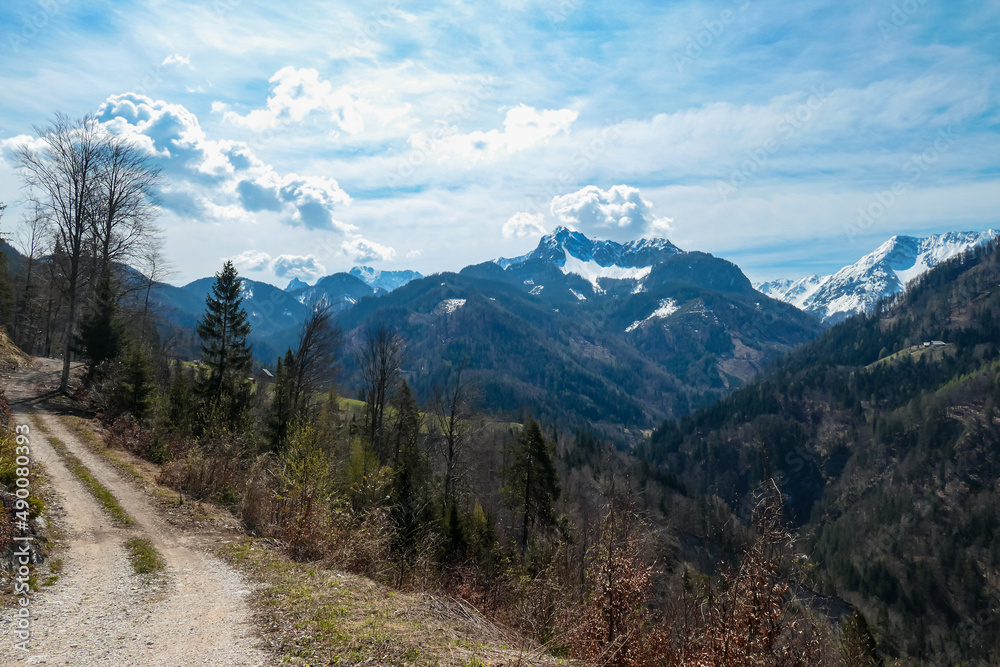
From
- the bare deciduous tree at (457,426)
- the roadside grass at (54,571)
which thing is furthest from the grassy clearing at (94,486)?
the bare deciduous tree at (457,426)

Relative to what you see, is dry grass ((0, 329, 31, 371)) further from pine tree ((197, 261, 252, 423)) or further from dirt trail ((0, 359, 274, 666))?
dirt trail ((0, 359, 274, 666))

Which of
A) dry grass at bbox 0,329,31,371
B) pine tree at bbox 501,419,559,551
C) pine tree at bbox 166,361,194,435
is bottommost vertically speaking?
pine tree at bbox 501,419,559,551

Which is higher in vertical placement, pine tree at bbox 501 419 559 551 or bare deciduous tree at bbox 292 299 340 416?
bare deciduous tree at bbox 292 299 340 416

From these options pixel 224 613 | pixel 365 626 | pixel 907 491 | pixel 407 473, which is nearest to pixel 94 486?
pixel 224 613

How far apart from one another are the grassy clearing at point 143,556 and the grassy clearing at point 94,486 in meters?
1.28

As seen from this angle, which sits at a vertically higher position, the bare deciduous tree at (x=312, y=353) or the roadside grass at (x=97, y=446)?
the bare deciduous tree at (x=312, y=353)

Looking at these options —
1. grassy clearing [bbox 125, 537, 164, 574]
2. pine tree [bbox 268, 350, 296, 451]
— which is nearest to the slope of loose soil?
grassy clearing [bbox 125, 537, 164, 574]

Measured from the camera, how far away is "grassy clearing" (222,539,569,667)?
21.2 ft

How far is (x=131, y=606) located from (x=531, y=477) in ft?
91.9

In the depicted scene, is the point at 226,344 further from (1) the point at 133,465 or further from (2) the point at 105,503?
(2) the point at 105,503

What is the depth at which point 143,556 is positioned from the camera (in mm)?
10039

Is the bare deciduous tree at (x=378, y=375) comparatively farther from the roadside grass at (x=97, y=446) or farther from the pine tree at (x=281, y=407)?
the roadside grass at (x=97, y=446)

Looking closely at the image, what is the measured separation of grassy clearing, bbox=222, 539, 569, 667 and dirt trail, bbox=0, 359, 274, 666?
0.44 meters

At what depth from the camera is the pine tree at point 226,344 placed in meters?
30.2
